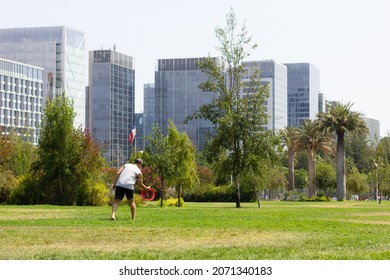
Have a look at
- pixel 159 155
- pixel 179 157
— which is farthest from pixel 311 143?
pixel 159 155

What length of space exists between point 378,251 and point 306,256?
1.77 meters

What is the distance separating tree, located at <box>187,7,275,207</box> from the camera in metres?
49.9

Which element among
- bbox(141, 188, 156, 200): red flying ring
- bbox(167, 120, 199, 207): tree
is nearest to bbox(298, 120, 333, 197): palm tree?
bbox(141, 188, 156, 200): red flying ring

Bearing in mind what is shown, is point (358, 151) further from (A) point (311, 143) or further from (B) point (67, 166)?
(B) point (67, 166)

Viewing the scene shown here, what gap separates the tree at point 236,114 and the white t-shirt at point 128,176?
1042 inches

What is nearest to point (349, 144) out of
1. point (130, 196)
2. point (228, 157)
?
point (228, 157)

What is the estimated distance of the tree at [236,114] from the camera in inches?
1965

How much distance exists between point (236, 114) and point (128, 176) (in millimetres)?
27251

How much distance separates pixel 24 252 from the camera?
13305mm

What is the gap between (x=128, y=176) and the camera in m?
22.9

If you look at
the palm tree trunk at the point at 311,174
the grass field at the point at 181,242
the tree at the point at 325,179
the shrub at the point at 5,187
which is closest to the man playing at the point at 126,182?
the grass field at the point at 181,242

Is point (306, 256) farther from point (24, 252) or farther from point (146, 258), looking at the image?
point (24, 252)

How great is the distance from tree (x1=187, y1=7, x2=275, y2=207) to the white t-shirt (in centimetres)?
2647

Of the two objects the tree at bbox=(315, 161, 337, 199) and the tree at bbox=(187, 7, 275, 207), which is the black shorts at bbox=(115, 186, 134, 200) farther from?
the tree at bbox=(315, 161, 337, 199)
